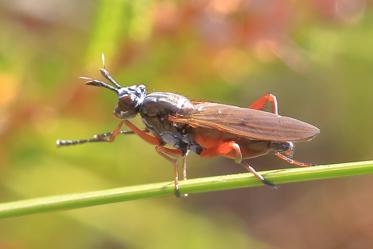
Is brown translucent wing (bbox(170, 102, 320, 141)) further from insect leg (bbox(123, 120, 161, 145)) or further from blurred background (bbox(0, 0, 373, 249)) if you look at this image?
blurred background (bbox(0, 0, 373, 249))

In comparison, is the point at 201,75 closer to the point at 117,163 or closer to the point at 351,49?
the point at 117,163

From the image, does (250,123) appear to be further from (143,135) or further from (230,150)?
(143,135)

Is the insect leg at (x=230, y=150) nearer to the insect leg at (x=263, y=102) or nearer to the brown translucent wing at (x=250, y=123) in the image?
the brown translucent wing at (x=250, y=123)

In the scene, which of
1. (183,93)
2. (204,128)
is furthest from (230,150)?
(183,93)

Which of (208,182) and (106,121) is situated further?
(106,121)

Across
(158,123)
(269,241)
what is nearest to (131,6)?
(158,123)

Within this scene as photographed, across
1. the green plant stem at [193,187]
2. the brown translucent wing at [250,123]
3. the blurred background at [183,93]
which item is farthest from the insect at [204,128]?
the green plant stem at [193,187]

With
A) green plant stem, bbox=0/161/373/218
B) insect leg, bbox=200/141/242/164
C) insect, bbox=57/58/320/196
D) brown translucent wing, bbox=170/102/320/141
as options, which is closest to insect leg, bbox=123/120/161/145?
insect, bbox=57/58/320/196
